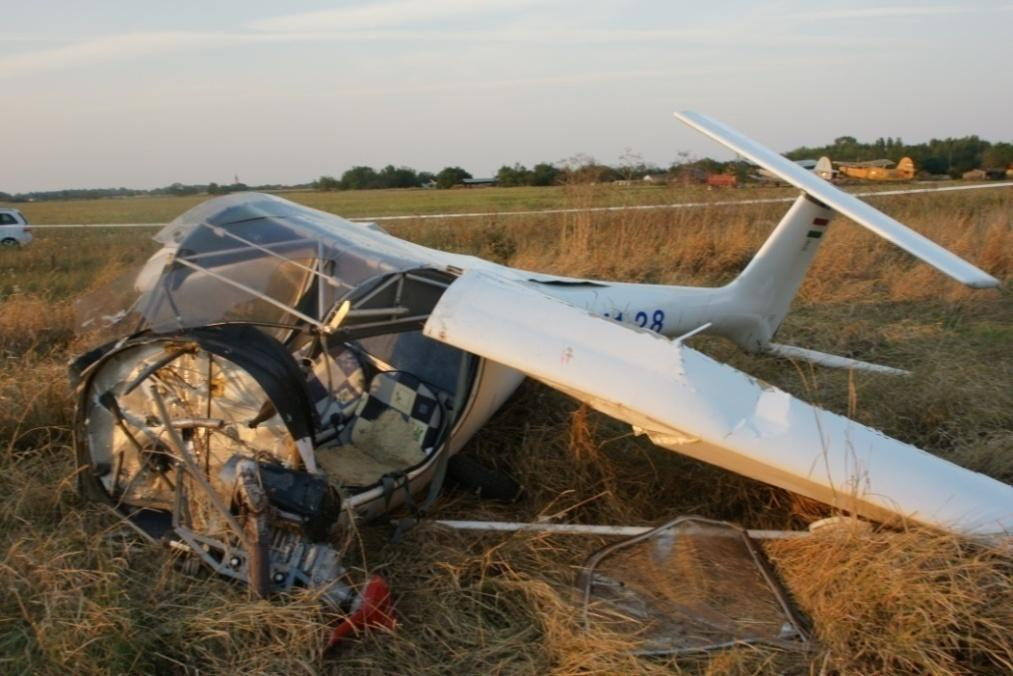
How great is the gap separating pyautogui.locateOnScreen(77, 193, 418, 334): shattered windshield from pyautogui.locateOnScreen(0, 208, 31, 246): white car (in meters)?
19.1

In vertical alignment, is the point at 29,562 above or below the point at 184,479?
below

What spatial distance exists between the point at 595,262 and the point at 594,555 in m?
7.04

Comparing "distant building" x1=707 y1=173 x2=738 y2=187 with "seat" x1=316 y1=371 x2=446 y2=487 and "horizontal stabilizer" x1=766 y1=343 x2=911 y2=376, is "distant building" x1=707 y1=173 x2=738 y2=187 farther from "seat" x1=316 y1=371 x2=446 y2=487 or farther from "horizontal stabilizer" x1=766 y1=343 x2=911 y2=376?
"seat" x1=316 y1=371 x2=446 y2=487

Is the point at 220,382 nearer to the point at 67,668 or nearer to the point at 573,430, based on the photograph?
the point at 67,668

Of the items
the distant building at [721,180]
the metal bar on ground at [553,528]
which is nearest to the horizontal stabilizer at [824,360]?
the metal bar on ground at [553,528]

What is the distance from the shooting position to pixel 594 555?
139 inches

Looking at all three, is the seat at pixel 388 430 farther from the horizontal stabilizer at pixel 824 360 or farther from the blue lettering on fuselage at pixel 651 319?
the horizontal stabilizer at pixel 824 360

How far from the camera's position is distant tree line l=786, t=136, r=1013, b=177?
33844 mm

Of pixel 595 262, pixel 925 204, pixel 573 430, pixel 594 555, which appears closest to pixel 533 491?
pixel 573 430

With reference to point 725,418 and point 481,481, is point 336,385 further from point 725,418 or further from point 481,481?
point 725,418

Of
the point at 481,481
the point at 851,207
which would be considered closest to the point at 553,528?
the point at 481,481

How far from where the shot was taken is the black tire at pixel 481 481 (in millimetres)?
4141

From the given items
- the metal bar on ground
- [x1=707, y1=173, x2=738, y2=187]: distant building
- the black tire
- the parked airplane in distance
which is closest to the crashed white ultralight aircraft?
the black tire

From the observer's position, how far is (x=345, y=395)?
4.16m
